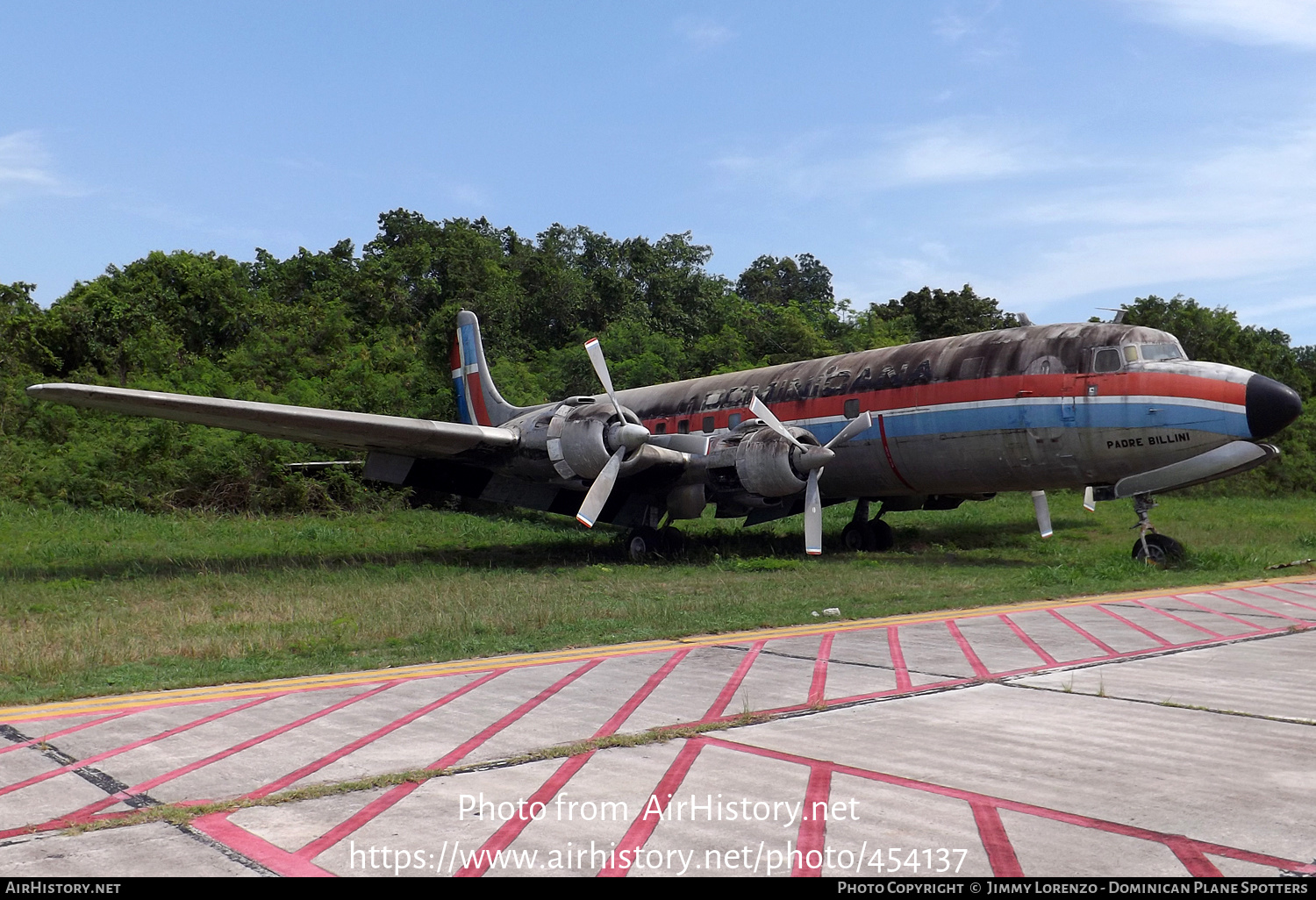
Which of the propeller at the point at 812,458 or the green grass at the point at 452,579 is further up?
the propeller at the point at 812,458

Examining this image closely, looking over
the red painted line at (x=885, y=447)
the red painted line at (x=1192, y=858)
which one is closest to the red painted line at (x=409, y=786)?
the red painted line at (x=1192, y=858)

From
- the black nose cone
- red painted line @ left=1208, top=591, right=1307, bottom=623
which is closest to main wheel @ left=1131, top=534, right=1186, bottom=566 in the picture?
the black nose cone

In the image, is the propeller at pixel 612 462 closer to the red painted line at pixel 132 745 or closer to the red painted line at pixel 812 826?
the red painted line at pixel 132 745

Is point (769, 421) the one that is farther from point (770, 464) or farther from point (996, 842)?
point (996, 842)

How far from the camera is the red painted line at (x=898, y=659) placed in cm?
798

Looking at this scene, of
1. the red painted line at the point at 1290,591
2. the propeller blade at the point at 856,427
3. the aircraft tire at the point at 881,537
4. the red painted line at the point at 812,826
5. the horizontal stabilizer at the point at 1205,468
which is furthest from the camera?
the aircraft tire at the point at 881,537

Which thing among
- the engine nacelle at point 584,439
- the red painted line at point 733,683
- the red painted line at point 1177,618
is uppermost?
the engine nacelle at point 584,439

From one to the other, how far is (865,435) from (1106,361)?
182 inches

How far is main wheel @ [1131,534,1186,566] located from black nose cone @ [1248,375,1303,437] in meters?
2.64

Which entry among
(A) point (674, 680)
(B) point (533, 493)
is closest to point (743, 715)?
(A) point (674, 680)

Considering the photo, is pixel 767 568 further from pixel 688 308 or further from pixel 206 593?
pixel 688 308

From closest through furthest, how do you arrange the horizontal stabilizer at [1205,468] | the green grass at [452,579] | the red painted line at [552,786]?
1. the red painted line at [552,786]
2. the green grass at [452,579]
3. the horizontal stabilizer at [1205,468]

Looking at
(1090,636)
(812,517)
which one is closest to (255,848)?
(1090,636)

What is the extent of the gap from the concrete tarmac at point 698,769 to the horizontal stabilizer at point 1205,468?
8258 mm
